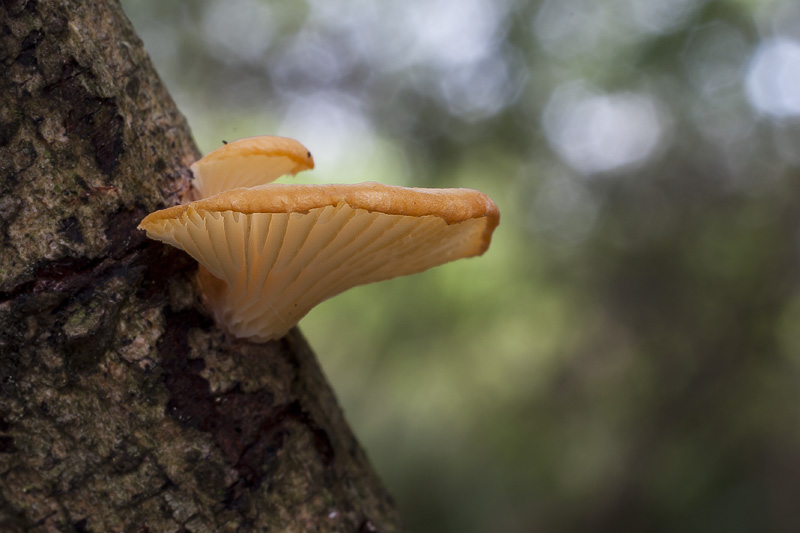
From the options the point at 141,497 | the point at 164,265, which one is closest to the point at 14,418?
the point at 141,497

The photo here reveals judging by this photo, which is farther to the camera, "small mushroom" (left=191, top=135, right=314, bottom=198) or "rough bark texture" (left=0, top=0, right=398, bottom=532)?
"small mushroom" (left=191, top=135, right=314, bottom=198)

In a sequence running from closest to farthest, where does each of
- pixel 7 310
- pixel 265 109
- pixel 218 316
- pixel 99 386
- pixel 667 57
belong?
1. pixel 7 310
2. pixel 99 386
3. pixel 218 316
4. pixel 667 57
5. pixel 265 109

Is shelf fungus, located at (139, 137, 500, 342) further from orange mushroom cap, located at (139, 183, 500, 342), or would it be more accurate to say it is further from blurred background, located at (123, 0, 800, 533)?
blurred background, located at (123, 0, 800, 533)

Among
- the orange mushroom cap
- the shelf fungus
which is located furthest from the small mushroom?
the orange mushroom cap

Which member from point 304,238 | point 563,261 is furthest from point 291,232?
point 563,261

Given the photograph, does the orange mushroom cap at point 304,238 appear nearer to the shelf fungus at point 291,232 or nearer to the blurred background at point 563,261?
the shelf fungus at point 291,232

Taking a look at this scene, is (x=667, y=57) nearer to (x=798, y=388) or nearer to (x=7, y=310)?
(x=798, y=388)
